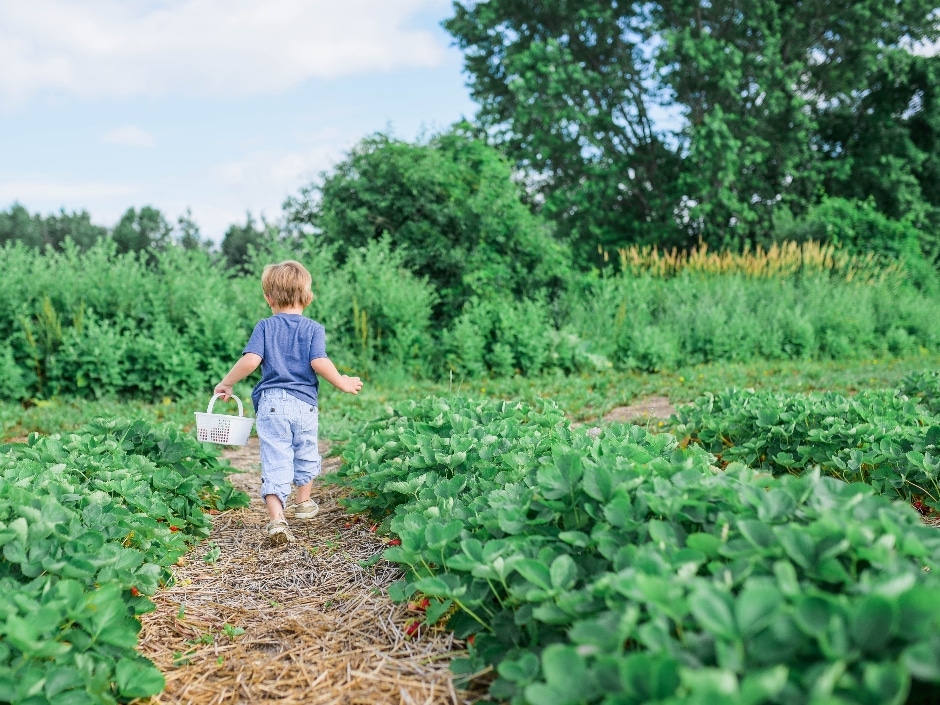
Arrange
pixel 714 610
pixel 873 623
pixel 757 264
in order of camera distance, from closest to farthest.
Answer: pixel 873 623, pixel 714 610, pixel 757 264

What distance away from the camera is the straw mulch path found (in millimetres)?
2033

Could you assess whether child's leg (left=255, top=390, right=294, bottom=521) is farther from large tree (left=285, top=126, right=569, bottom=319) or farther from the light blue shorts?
large tree (left=285, top=126, right=569, bottom=319)

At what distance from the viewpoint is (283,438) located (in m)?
3.63

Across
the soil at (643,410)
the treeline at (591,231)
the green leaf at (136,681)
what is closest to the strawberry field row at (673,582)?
the green leaf at (136,681)

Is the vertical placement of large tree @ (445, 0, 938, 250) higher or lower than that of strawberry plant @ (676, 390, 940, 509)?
higher

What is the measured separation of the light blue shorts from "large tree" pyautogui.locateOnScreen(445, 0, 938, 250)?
14924 mm

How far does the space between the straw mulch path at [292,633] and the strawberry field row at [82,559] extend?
152 mm

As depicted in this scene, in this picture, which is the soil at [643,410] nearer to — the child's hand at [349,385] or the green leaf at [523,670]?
the child's hand at [349,385]

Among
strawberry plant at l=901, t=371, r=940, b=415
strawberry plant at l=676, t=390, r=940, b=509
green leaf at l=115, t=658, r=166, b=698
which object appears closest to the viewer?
green leaf at l=115, t=658, r=166, b=698

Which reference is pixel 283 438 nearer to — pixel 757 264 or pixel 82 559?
pixel 82 559

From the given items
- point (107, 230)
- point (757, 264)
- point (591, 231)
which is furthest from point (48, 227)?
point (757, 264)

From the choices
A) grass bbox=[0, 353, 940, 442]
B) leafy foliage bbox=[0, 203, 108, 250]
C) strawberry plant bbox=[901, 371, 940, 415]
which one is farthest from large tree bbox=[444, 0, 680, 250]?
leafy foliage bbox=[0, 203, 108, 250]

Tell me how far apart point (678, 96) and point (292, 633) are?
1851cm

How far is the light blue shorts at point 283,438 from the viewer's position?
3.52 meters
